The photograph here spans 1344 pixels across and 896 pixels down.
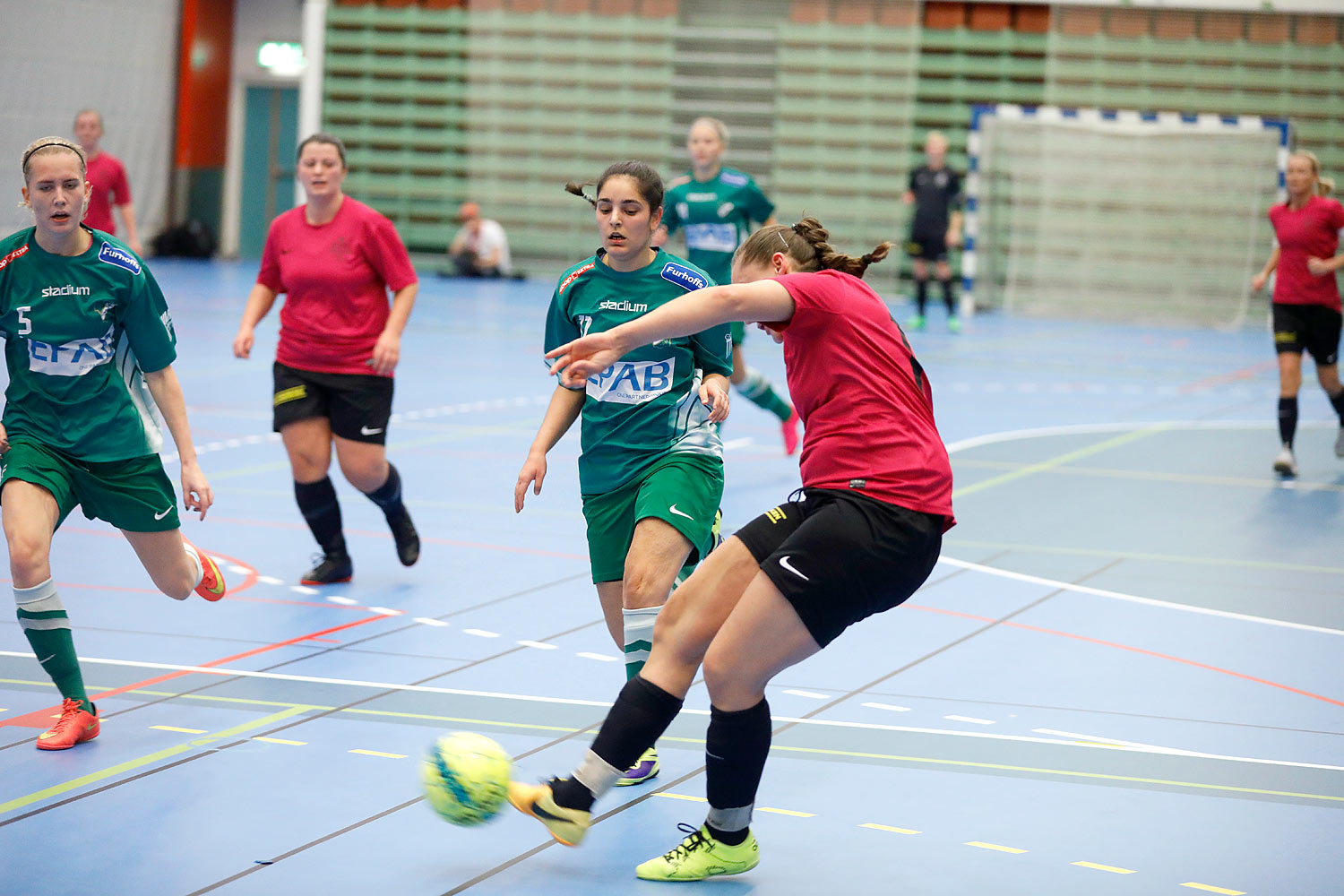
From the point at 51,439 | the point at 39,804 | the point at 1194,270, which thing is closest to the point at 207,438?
the point at 51,439

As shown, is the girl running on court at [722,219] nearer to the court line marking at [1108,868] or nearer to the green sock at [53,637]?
the green sock at [53,637]

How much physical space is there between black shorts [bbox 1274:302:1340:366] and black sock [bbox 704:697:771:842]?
24.4 feet

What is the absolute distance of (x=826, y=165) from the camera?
2462 cm

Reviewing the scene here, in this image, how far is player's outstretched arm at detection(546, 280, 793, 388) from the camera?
3.27 metres

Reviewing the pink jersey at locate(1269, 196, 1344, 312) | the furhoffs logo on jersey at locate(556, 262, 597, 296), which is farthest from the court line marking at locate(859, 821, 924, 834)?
the pink jersey at locate(1269, 196, 1344, 312)

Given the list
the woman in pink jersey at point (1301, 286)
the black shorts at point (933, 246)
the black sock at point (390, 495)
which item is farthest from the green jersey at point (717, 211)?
the black shorts at point (933, 246)

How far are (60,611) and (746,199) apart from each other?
20.6ft

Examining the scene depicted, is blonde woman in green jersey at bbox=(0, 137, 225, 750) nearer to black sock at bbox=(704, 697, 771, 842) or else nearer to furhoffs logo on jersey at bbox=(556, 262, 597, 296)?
furhoffs logo on jersey at bbox=(556, 262, 597, 296)

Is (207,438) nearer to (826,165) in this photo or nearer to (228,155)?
(826,165)

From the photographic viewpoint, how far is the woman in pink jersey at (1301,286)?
32.1 feet

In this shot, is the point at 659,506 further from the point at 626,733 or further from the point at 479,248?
the point at 479,248

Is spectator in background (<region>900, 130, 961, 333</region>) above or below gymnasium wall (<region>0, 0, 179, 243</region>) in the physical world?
below

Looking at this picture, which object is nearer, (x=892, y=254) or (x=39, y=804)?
(x=39, y=804)

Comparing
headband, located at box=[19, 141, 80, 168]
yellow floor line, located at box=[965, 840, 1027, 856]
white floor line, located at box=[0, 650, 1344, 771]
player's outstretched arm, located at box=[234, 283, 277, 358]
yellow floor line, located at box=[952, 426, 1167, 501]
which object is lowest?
yellow floor line, located at box=[965, 840, 1027, 856]
